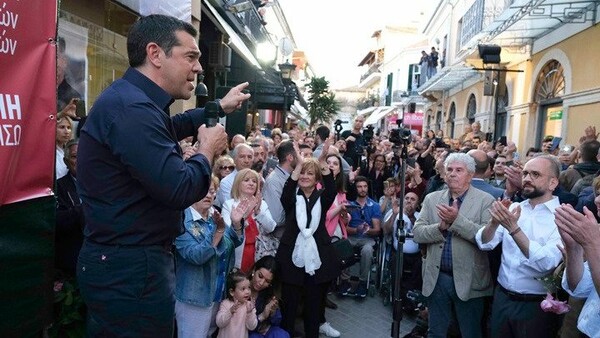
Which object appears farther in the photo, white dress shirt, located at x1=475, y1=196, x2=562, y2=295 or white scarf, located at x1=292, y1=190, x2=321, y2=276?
white scarf, located at x1=292, y1=190, x2=321, y2=276

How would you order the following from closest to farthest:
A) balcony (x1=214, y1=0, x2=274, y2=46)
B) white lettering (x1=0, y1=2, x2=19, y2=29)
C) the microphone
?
the microphone, white lettering (x1=0, y1=2, x2=19, y2=29), balcony (x1=214, y1=0, x2=274, y2=46)

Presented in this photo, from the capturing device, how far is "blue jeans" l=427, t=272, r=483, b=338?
4.09m

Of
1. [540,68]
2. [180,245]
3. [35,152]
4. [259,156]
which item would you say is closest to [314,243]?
[180,245]

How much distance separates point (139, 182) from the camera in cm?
196

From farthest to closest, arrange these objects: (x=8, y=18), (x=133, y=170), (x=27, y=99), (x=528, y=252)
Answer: (x=528, y=252)
(x=27, y=99)
(x=8, y=18)
(x=133, y=170)

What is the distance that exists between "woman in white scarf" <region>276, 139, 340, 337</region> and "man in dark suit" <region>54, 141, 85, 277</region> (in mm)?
1984

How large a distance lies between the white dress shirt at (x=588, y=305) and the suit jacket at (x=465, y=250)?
1038 millimetres

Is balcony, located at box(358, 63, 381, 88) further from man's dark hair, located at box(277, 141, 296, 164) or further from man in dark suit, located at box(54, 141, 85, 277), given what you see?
man in dark suit, located at box(54, 141, 85, 277)

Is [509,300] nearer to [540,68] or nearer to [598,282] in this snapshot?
[598,282]

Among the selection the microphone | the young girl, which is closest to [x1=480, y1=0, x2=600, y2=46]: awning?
the young girl

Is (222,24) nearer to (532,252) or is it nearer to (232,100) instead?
(232,100)

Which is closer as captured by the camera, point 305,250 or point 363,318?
point 305,250

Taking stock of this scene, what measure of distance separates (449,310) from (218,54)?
6848 mm

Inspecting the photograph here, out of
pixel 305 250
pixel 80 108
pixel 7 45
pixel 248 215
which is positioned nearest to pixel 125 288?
pixel 7 45
